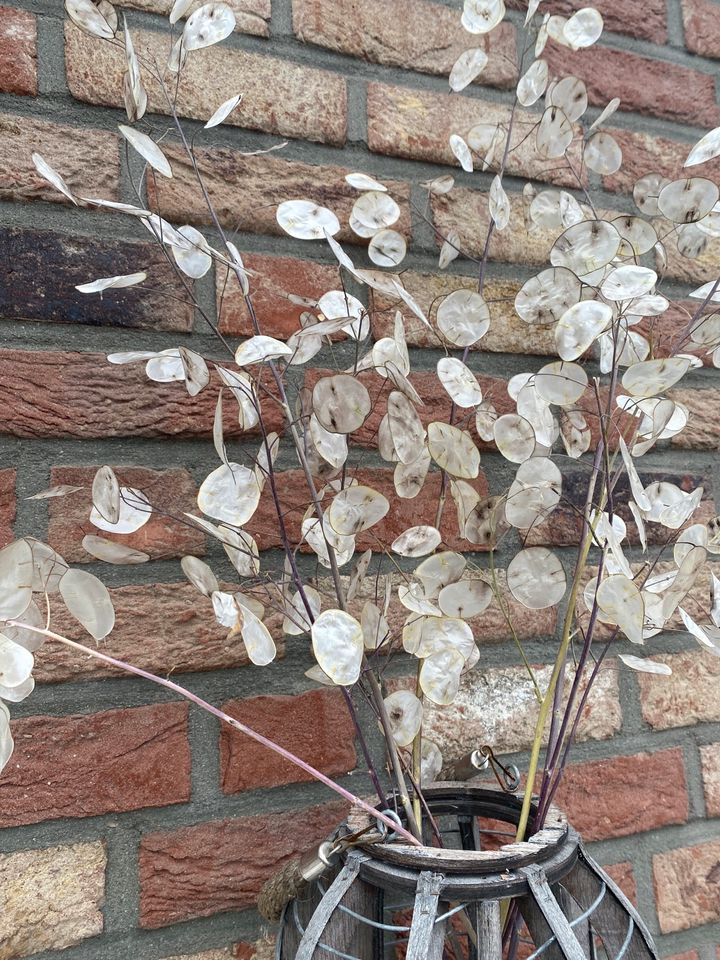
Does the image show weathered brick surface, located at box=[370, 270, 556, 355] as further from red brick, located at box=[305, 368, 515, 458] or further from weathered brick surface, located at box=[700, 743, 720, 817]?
weathered brick surface, located at box=[700, 743, 720, 817]

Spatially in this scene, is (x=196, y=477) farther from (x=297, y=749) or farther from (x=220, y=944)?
(x=220, y=944)

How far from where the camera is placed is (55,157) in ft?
1.78

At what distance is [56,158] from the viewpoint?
54 cm

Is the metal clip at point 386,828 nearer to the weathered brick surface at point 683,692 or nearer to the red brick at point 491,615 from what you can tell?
the red brick at point 491,615

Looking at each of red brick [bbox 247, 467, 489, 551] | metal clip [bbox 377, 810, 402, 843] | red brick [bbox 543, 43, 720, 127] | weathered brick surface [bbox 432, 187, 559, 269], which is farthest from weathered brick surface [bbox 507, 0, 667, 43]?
metal clip [bbox 377, 810, 402, 843]

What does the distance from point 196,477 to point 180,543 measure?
0.15ft

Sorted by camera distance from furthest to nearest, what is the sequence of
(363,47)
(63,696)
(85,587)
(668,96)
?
(668,96), (363,47), (63,696), (85,587)

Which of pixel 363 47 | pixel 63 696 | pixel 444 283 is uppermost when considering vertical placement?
pixel 363 47

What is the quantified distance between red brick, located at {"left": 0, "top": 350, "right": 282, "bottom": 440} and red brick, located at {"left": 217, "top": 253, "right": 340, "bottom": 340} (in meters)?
0.06

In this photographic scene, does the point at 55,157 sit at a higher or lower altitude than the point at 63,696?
higher

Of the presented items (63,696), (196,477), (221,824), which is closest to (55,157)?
(196,477)

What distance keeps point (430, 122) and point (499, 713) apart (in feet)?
1.56

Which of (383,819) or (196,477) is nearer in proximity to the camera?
(383,819)

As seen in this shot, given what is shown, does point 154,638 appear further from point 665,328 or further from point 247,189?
point 665,328
